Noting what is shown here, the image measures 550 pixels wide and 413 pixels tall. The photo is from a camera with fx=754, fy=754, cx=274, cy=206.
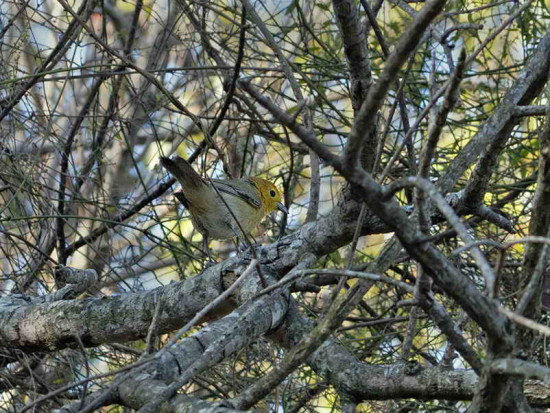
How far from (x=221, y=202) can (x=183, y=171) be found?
0.70 meters

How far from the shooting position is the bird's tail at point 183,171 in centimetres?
498

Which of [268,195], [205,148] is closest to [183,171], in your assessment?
[205,148]

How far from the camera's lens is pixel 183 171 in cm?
512

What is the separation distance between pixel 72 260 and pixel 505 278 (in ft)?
13.2

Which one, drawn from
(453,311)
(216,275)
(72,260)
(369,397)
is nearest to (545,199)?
(369,397)

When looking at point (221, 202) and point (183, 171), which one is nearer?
point (183, 171)

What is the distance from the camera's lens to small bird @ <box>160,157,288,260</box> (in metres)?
5.47

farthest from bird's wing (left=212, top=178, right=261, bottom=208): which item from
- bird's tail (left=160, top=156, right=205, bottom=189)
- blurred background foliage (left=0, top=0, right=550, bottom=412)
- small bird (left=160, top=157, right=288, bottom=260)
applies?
bird's tail (left=160, top=156, right=205, bottom=189)

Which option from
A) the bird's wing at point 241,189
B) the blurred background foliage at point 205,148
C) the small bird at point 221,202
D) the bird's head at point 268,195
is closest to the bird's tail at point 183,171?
the small bird at point 221,202

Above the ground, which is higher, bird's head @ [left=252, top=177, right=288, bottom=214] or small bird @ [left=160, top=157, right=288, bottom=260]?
bird's head @ [left=252, top=177, right=288, bottom=214]

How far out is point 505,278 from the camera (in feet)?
16.1

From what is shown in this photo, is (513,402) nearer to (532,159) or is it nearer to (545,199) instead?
(545,199)

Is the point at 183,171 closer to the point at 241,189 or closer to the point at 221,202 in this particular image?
the point at 221,202

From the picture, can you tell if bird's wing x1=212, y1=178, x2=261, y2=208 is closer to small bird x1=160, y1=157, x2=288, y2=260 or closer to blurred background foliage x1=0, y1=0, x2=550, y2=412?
small bird x1=160, y1=157, x2=288, y2=260
